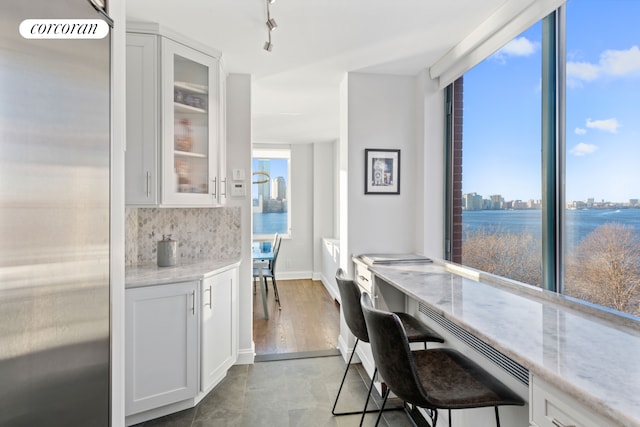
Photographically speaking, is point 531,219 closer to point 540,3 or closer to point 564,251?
point 564,251

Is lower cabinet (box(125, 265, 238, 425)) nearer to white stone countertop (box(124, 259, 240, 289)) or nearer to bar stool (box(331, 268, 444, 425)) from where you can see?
white stone countertop (box(124, 259, 240, 289))

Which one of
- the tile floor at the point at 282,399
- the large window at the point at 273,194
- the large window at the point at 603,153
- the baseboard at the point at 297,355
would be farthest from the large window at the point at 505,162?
the large window at the point at 273,194

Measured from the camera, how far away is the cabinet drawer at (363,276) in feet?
8.30

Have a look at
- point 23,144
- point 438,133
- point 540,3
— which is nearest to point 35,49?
point 23,144

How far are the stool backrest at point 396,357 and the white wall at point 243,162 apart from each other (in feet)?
5.87

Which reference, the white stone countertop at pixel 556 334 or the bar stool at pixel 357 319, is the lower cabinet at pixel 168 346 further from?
the white stone countertop at pixel 556 334

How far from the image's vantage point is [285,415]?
7.02 feet

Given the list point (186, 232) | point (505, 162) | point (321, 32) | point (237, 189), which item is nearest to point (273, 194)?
point (237, 189)

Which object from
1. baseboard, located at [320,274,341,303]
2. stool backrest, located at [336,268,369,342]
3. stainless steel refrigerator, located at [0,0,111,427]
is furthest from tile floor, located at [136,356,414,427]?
baseboard, located at [320,274,341,303]

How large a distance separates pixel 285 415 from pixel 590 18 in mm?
2670

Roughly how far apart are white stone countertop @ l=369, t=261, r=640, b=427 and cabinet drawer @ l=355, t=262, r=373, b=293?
573mm

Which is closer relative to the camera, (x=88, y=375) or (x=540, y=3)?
(x=88, y=375)

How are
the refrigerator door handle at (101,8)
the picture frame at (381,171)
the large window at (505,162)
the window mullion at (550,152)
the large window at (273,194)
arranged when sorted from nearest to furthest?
the refrigerator door handle at (101,8)
the window mullion at (550,152)
the large window at (505,162)
the picture frame at (381,171)
the large window at (273,194)

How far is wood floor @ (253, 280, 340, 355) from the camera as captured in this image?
3.22m
